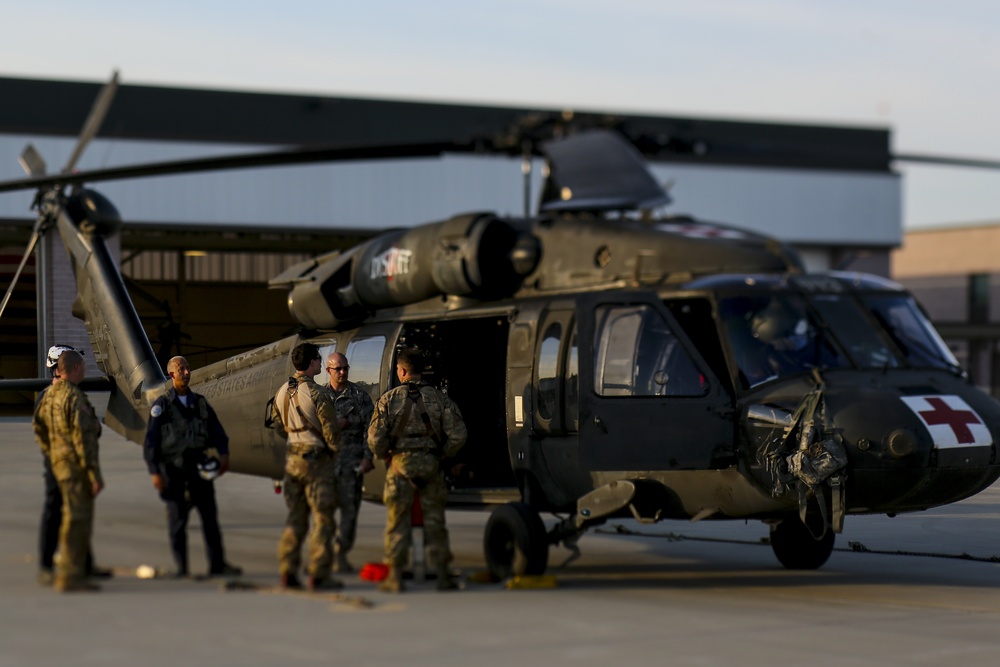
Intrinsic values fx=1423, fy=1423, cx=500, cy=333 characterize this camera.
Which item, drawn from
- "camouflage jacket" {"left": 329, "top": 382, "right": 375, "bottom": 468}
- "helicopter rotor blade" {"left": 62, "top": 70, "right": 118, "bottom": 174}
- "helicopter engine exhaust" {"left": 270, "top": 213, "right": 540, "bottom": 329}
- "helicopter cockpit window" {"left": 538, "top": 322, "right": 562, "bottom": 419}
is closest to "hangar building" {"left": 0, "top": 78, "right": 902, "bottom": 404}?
"helicopter rotor blade" {"left": 62, "top": 70, "right": 118, "bottom": 174}

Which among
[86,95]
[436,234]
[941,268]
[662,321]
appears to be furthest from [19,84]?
[941,268]

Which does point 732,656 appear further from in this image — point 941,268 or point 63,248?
point 941,268

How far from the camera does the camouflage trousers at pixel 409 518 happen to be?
941 centimetres

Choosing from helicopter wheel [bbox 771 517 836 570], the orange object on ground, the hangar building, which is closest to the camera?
the orange object on ground

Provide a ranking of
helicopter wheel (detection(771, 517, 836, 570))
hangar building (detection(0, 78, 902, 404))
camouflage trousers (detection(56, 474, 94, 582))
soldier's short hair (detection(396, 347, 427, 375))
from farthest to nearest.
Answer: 1. hangar building (detection(0, 78, 902, 404))
2. helicopter wheel (detection(771, 517, 836, 570))
3. soldier's short hair (detection(396, 347, 427, 375))
4. camouflage trousers (detection(56, 474, 94, 582))

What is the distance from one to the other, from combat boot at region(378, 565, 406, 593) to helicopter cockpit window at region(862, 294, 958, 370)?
381cm

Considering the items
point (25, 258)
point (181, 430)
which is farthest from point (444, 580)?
point (25, 258)

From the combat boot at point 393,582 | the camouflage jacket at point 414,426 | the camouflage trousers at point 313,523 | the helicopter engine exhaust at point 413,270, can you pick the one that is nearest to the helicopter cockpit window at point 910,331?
the helicopter engine exhaust at point 413,270

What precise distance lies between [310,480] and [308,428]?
35 centimetres

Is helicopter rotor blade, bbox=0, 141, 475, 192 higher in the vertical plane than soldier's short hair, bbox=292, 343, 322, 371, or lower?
higher

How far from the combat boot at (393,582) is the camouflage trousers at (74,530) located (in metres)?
1.91

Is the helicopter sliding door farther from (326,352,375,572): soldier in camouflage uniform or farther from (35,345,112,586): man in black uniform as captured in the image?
(35,345,112,586): man in black uniform

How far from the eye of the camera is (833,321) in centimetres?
992

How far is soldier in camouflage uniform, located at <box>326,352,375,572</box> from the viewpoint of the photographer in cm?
1012
